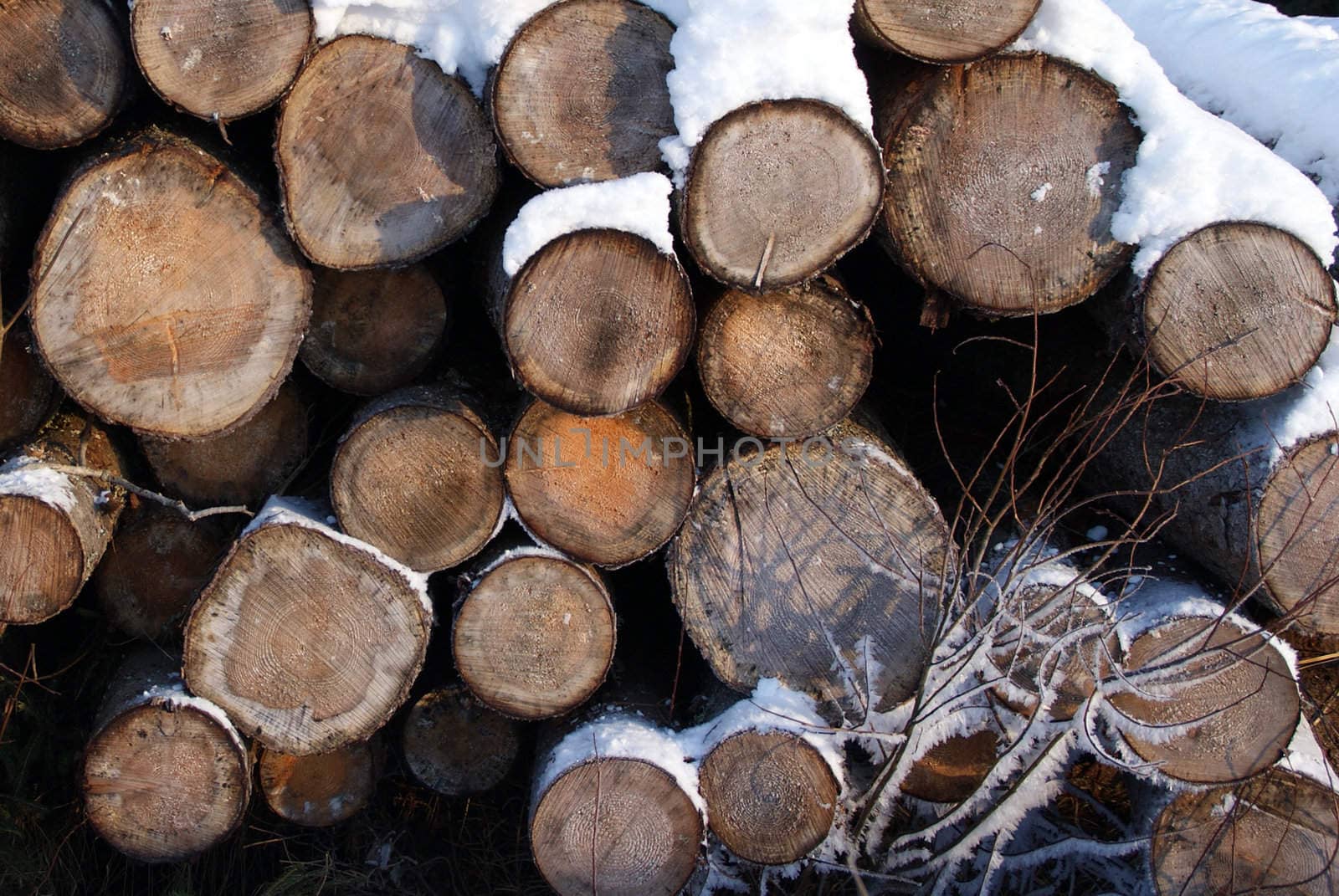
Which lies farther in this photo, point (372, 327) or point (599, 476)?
point (372, 327)

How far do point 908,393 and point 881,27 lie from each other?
138 cm

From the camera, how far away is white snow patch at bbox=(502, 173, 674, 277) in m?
1.83

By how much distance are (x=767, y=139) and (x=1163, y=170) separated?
916 millimetres

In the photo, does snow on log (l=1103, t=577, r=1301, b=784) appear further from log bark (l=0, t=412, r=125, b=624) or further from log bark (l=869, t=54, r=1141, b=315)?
log bark (l=0, t=412, r=125, b=624)

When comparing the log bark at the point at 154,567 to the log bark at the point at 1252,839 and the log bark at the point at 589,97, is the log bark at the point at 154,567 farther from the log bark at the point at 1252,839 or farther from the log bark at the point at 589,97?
the log bark at the point at 1252,839

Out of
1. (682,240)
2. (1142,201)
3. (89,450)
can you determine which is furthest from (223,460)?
(1142,201)

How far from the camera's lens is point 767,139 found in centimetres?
182

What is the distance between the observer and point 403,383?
2301 mm

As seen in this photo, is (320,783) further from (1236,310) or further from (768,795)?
(1236,310)

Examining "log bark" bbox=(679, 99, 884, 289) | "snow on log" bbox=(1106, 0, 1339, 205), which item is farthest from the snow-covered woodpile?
"snow on log" bbox=(1106, 0, 1339, 205)

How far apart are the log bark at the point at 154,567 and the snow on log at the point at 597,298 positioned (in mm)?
1170

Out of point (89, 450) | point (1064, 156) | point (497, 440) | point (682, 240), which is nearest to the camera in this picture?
point (682, 240)

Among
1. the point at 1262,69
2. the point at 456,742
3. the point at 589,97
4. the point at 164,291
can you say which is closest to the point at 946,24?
the point at 589,97

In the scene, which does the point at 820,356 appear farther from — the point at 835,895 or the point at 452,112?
the point at 835,895
